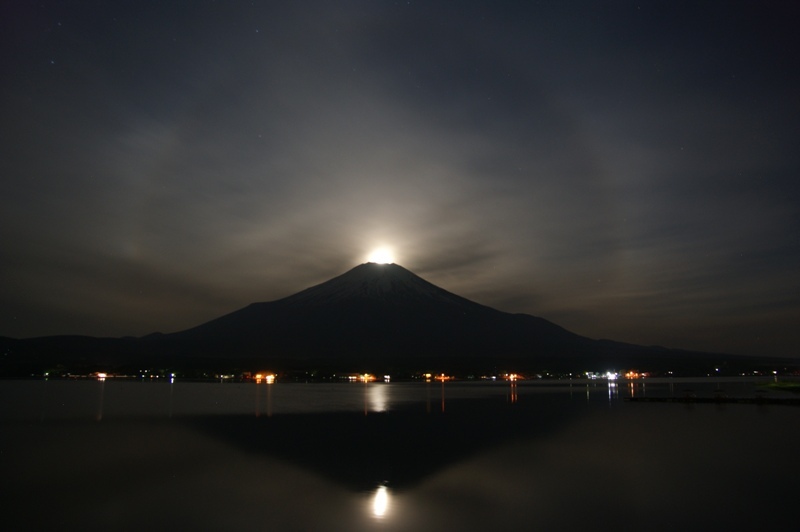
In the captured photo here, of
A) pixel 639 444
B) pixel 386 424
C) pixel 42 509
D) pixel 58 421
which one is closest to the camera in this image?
pixel 42 509

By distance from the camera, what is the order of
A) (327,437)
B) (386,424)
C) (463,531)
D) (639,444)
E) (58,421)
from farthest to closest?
1. (58,421)
2. (386,424)
3. (327,437)
4. (639,444)
5. (463,531)

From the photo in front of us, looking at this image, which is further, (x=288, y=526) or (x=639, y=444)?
(x=639, y=444)

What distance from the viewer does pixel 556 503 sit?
61.3ft

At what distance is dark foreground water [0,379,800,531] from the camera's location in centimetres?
1695

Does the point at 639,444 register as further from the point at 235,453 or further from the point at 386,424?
the point at 235,453

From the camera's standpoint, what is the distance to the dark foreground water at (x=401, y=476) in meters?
17.0

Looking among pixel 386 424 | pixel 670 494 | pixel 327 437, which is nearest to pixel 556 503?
pixel 670 494

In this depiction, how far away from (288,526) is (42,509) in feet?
25.1

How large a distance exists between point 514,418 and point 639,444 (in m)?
17.1

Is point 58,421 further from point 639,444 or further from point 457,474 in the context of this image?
point 639,444

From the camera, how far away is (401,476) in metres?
22.5

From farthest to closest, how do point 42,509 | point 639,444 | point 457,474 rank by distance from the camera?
point 639,444 → point 457,474 → point 42,509

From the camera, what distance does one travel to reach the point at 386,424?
42.3 metres

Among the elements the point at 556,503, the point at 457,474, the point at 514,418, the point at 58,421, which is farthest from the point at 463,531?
the point at 58,421
